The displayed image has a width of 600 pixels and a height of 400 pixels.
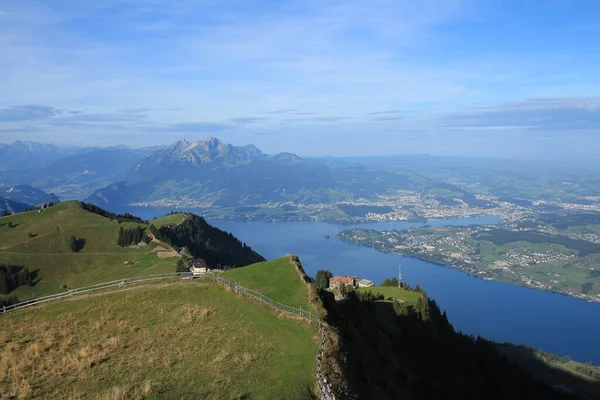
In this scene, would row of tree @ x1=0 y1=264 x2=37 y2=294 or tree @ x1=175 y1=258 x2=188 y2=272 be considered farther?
row of tree @ x1=0 y1=264 x2=37 y2=294

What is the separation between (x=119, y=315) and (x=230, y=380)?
45.9 ft

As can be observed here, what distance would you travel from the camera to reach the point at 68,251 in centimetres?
10256

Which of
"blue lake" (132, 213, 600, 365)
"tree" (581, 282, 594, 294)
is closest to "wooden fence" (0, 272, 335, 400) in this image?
"blue lake" (132, 213, 600, 365)

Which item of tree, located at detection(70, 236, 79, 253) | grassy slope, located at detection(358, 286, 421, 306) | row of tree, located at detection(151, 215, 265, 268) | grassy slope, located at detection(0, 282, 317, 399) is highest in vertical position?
grassy slope, located at detection(0, 282, 317, 399)

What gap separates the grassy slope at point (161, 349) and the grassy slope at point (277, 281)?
217 cm

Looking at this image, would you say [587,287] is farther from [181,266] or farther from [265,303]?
[265,303]

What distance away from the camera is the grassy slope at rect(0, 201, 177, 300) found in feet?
294

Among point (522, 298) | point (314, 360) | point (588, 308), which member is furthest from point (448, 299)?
point (314, 360)

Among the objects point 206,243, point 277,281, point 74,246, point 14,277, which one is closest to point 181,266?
point 14,277

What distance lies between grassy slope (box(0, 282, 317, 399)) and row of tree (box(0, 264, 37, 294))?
66.4 m

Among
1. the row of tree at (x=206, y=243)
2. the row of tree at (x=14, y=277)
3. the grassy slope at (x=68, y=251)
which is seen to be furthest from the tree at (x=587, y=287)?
the row of tree at (x=14, y=277)

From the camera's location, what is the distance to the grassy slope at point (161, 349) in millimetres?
18531

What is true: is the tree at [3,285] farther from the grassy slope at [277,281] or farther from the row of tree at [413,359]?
the row of tree at [413,359]

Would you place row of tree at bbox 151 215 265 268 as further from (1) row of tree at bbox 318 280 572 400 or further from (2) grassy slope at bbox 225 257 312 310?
(2) grassy slope at bbox 225 257 312 310
